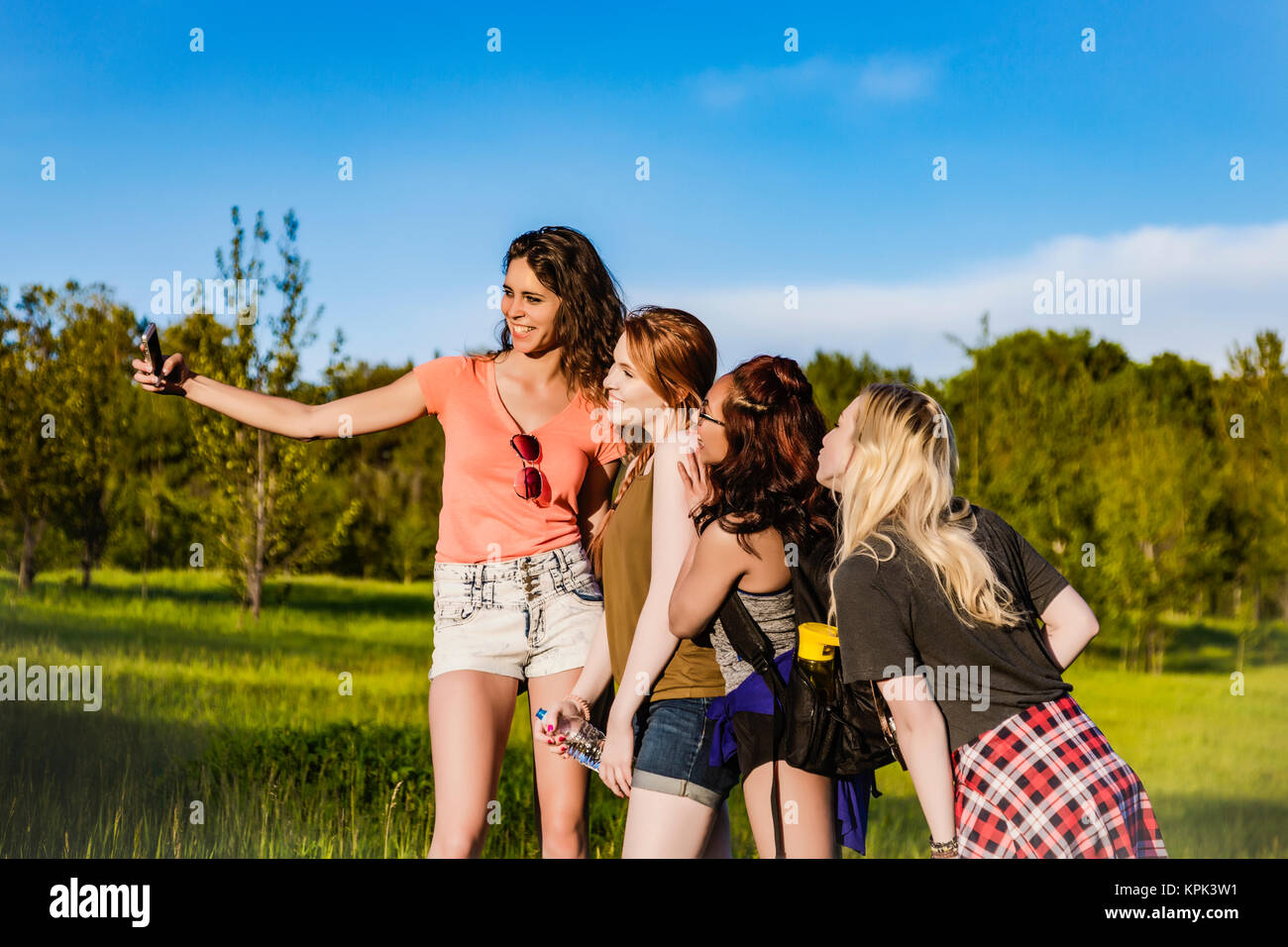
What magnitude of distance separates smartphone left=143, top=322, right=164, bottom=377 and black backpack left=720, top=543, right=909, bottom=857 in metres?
2.07

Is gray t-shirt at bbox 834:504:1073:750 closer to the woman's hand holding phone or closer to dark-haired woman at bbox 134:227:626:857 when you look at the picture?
dark-haired woman at bbox 134:227:626:857

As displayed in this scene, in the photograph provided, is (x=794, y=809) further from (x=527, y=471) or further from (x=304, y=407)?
(x=304, y=407)

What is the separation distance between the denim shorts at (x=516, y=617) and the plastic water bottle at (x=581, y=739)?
0.26m

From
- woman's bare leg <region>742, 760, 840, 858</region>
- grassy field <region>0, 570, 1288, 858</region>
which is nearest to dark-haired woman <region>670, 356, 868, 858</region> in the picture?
woman's bare leg <region>742, 760, 840, 858</region>

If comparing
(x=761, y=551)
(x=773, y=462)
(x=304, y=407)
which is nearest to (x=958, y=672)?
→ (x=761, y=551)

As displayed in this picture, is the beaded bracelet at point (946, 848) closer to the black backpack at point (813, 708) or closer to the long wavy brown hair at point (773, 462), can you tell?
the black backpack at point (813, 708)

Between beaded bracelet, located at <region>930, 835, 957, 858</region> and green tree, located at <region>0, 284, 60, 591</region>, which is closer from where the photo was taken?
beaded bracelet, located at <region>930, 835, 957, 858</region>

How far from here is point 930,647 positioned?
8.43 ft

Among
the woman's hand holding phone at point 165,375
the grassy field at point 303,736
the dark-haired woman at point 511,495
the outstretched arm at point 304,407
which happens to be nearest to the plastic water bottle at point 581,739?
the dark-haired woman at point 511,495

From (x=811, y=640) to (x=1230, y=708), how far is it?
19557mm

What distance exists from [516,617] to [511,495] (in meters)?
0.40

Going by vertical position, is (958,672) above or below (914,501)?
below

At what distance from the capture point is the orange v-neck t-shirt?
11.4 feet

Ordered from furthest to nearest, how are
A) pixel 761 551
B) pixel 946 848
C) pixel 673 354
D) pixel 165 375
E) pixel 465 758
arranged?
pixel 165 375 → pixel 465 758 → pixel 673 354 → pixel 761 551 → pixel 946 848
